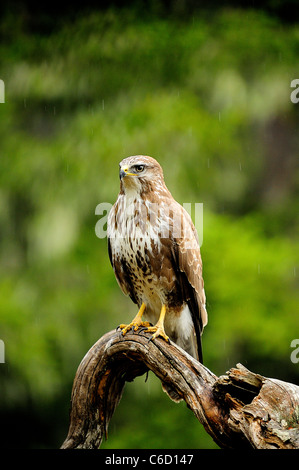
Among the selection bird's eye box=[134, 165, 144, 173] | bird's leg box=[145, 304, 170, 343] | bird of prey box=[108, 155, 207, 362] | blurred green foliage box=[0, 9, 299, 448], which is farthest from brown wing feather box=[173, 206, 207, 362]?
blurred green foliage box=[0, 9, 299, 448]

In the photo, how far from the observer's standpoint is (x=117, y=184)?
4.44m

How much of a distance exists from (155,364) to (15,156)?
2.77 meters

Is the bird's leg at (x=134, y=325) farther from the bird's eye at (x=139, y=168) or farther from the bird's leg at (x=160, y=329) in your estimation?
the bird's eye at (x=139, y=168)

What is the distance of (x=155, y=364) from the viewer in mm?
2557

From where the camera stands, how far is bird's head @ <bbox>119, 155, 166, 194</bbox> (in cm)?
270

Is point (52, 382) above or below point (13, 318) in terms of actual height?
below

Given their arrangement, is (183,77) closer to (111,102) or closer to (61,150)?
(111,102)

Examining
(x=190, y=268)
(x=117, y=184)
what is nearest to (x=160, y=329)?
(x=190, y=268)

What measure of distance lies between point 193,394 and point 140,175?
0.96 m

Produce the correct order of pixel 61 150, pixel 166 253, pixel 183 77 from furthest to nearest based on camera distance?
pixel 183 77 < pixel 61 150 < pixel 166 253

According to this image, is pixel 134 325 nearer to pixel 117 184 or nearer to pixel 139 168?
pixel 139 168
